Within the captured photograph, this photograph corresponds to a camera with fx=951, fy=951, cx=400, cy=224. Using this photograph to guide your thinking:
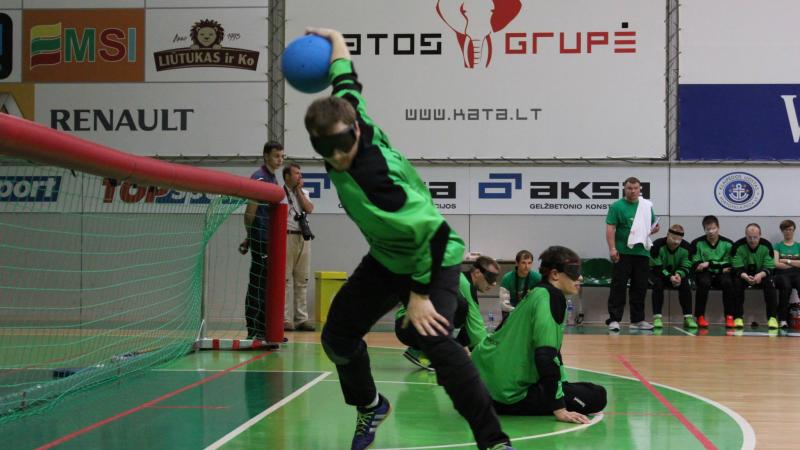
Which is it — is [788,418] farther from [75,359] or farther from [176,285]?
[176,285]

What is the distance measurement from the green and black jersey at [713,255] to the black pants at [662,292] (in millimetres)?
338

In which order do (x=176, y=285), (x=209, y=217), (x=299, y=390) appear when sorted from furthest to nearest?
(x=176, y=285) < (x=209, y=217) < (x=299, y=390)

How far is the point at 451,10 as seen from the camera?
48.6ft

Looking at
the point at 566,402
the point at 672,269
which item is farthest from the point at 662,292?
the point at 566,402


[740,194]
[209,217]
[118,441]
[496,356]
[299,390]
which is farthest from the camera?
[740,194]

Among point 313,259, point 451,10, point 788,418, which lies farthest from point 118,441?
point 451,10

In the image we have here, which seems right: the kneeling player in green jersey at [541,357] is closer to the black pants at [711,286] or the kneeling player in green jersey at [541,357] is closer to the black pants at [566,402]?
the black pants at [566,402]

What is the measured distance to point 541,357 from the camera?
5.28 m

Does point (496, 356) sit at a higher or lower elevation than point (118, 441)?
higher

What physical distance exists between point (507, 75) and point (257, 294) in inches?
252

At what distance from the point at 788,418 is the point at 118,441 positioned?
157 inches

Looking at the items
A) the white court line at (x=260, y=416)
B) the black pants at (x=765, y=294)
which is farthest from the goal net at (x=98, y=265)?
the black pants at (x=765, y=294)

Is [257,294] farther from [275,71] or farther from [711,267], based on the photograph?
[711,267]

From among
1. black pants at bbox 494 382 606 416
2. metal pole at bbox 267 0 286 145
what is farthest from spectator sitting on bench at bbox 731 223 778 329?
black pants at bbox 494 382 606 416
